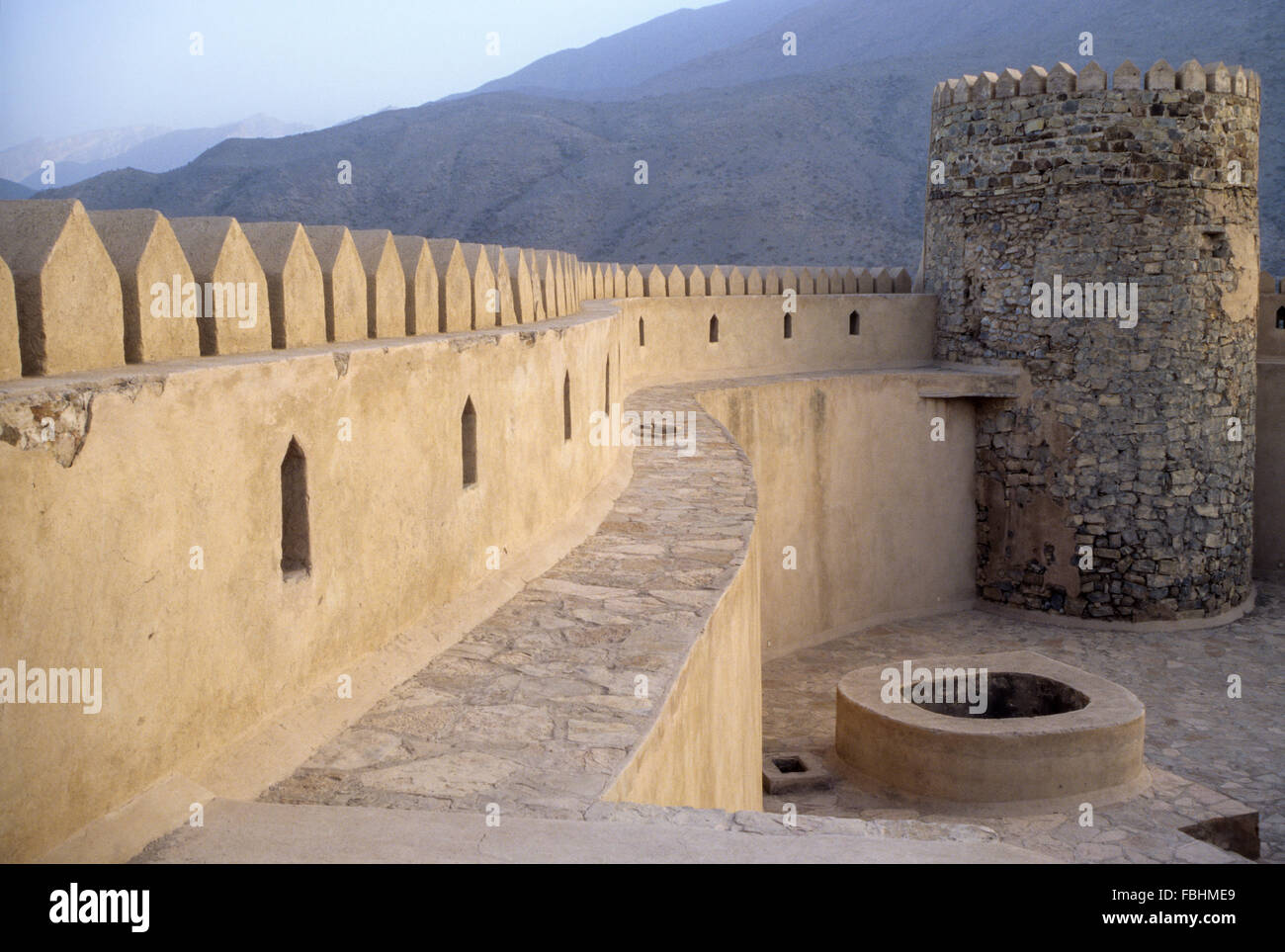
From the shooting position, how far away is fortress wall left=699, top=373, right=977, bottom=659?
1198cm

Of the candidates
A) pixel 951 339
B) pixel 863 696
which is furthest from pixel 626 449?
pixel 951 339

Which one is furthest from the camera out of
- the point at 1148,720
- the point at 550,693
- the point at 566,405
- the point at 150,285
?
the point at 1148,720

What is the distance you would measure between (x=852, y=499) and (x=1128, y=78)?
17.5ft

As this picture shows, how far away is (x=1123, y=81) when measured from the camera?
12758 millimetres

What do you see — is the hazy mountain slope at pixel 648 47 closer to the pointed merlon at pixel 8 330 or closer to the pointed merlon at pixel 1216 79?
the pointed merlon at pixel 1216 79

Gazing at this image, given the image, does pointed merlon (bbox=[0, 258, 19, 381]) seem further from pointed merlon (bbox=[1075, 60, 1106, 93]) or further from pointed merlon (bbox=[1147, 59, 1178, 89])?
pointed merlon (bbox=[1147, 59, 1178, 89])

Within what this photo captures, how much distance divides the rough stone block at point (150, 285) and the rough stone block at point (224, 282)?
89 millimetres

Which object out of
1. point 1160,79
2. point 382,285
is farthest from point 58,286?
point 1160,79

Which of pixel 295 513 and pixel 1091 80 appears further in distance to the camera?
pixel 1091 80

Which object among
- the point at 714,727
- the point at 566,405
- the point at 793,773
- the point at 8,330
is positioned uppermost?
the point at 8,330

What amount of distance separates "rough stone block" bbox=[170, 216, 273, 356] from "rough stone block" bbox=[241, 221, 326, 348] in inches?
3.8

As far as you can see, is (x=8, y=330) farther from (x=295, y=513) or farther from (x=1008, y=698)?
(x=1008, y=698)

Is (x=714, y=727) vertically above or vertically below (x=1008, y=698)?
above

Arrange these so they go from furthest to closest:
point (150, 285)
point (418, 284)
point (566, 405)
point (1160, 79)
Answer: point (1160, 79), point (566, 405), point (418, 284), point (150, 285)
